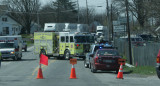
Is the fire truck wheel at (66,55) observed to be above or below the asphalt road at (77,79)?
above

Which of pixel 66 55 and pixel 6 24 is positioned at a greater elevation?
pixel 6 24

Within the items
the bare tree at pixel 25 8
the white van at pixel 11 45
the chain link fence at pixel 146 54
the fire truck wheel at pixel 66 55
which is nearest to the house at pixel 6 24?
the bare tree at pixel 25 8

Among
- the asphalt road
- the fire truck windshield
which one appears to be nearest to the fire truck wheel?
the fire truck windshield

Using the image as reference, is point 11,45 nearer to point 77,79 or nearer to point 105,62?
point 105,62

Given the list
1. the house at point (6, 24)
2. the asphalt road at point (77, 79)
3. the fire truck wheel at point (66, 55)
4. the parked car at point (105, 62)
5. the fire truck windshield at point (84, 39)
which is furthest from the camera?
the house at point (6, 24)

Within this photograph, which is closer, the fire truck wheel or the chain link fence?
the chain link fence

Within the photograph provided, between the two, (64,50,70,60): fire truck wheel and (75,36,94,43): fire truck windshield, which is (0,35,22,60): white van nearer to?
(64,50,70,60): fire truck wheel

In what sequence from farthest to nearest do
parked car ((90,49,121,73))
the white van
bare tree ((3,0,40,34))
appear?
bare tree ((3,0,40,34)) → the white van → parked car ((90,49,121,73))

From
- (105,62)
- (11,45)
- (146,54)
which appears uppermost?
(11,45)

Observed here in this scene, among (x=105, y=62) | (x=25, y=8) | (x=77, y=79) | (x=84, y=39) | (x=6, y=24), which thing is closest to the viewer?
(x=77, y=79)

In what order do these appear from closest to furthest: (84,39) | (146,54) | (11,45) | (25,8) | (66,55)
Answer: (146,54)
(11,45)
(84,39)
(66,55)
(25,8)

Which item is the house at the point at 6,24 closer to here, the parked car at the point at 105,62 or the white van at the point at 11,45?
the white van at the point at 11,45

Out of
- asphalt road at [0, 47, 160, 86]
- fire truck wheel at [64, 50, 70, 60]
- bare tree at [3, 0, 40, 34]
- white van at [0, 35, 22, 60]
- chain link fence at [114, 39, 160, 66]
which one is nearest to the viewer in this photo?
asphalt road at [0, 47, 160, 86]

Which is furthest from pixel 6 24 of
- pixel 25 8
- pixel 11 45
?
pixel 11 45
